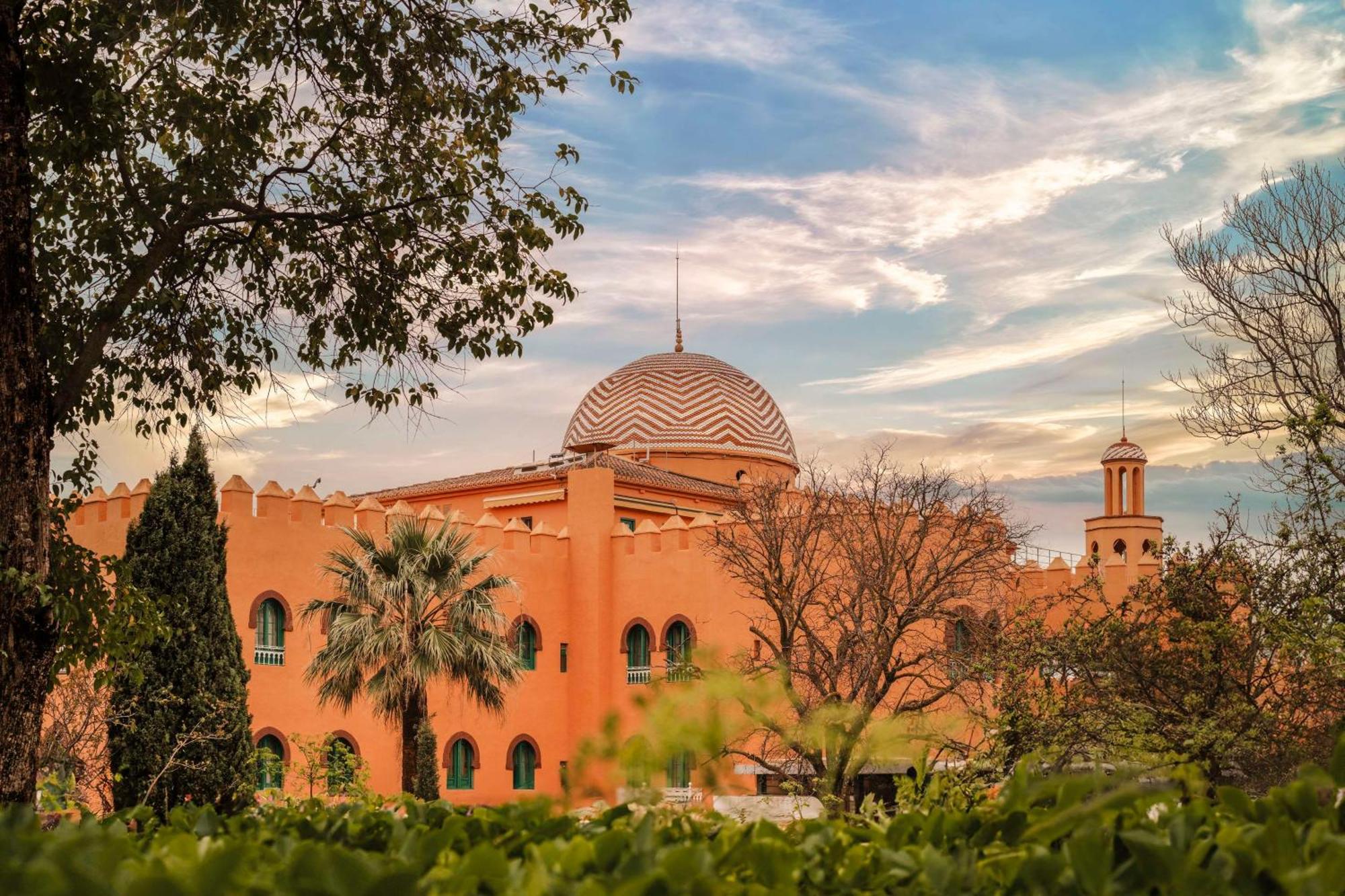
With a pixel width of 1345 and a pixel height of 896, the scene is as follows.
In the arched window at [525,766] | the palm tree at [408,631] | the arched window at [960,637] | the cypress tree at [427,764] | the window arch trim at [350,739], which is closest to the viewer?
the palm tree at [408,631]

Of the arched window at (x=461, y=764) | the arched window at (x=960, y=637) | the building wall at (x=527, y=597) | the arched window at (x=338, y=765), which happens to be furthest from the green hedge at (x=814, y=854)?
the arched window at (x=461, y=764)

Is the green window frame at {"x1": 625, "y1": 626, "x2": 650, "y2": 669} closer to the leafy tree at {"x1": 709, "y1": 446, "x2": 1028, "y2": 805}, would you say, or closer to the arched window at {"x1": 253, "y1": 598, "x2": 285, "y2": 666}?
the leafy tree at {"x1": 709, "y1": 446, "x2": 1028, "y2": 805}

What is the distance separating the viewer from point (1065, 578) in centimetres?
2750

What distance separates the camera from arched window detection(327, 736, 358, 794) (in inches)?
663

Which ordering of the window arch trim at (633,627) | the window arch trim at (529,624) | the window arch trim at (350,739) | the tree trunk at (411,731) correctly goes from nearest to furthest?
the tree trunk at (411,731) → the window arch trim at (350,739) → the window arch trim at (529,624) → the window arch trim at (633,627)

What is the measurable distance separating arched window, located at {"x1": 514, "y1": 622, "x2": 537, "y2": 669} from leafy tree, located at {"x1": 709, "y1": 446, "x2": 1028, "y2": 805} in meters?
4.50

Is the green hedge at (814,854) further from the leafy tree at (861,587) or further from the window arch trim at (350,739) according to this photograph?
the window arch trim at (350,739)

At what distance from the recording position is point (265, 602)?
2138 centimetres

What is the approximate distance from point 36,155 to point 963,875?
8.79 metres

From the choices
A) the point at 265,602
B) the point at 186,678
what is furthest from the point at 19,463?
Answer: the point at 265,602

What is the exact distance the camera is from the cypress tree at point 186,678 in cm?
1509

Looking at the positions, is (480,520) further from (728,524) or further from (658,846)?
(658,846)

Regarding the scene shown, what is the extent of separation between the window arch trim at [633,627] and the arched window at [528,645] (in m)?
1.78

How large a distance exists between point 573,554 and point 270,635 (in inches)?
282
